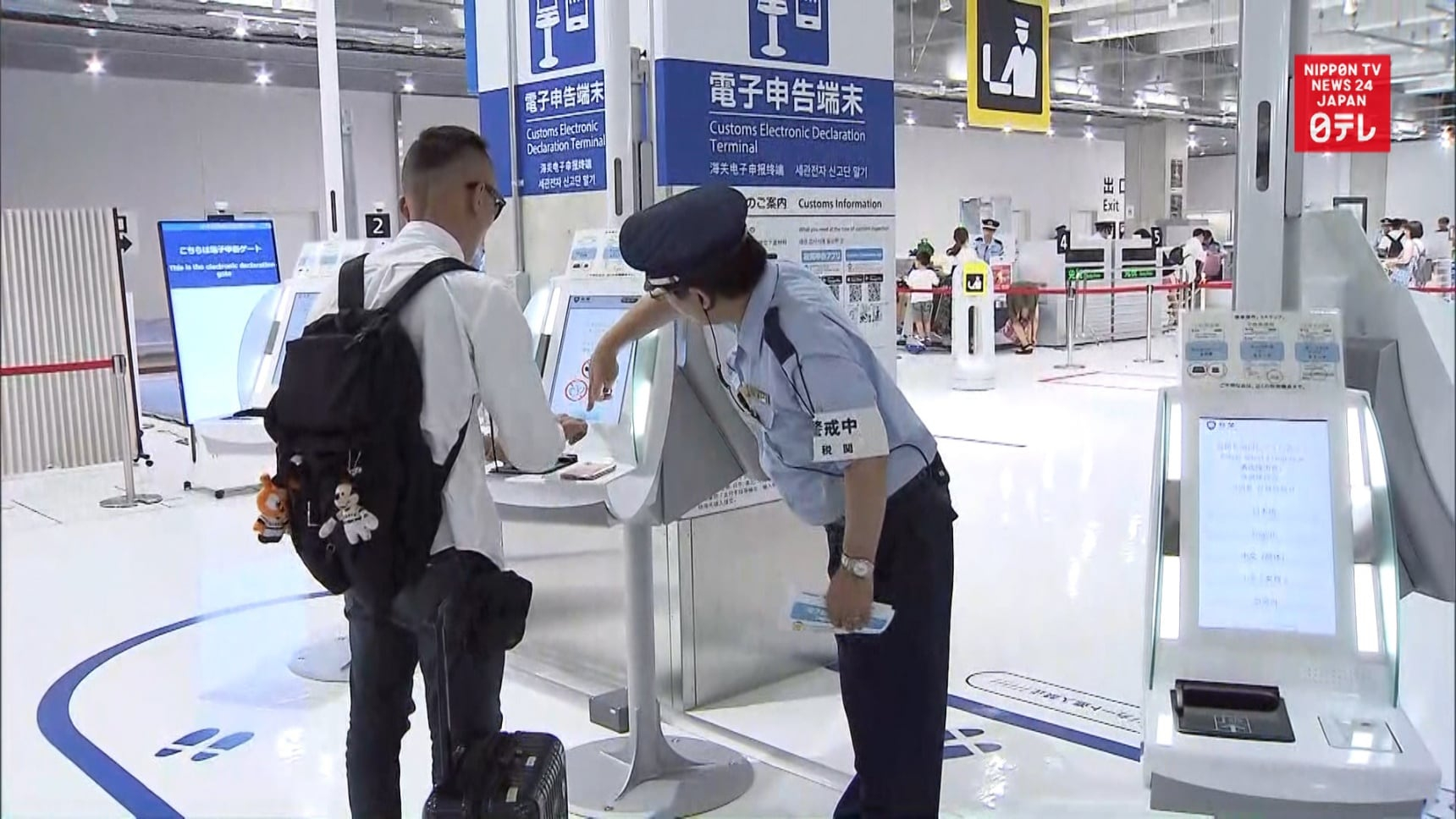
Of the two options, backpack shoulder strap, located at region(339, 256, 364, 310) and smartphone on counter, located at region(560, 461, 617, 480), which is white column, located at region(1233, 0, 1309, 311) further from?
backpack shoulder strap, located at region(339, 256, 364, 310)

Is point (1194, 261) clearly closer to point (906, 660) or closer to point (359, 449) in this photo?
point (906, 660)

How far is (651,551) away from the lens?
3.47m

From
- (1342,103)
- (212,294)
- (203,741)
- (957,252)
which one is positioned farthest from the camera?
(957,252)

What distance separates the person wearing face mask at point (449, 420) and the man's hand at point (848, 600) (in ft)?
2.10

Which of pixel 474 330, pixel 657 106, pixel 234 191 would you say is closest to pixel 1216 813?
pixel 474 330

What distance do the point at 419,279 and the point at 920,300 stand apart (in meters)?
14.2

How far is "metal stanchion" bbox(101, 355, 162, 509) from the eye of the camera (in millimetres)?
7039

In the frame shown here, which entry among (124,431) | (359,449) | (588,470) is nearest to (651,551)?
(588,470)

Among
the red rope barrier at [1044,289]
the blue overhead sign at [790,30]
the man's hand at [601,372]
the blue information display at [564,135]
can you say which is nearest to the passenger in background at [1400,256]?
the man's hand at [601,372]

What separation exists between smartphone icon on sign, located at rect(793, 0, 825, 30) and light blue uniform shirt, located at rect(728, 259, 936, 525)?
1.77m

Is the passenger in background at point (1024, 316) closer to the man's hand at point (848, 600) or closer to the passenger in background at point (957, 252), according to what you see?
the passenger in background at point (957, 252)

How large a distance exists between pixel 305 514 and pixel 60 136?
0.89 m

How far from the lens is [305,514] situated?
234cm

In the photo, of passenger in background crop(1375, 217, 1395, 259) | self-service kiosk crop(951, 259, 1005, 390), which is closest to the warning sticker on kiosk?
passenger in background crop(1375, 217, 1395, 259)
